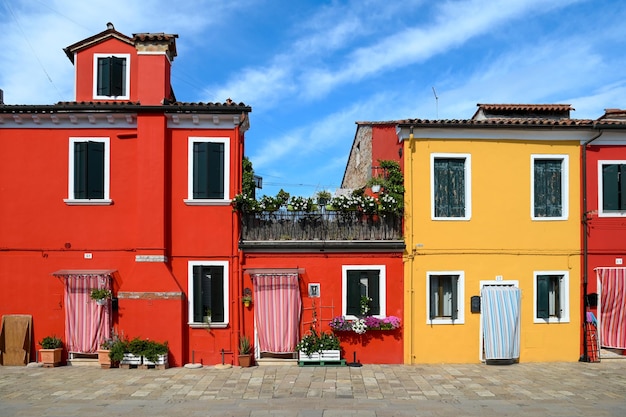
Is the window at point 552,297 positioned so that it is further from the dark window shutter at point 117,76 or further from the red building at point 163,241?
the dark window shutter at point 117,76

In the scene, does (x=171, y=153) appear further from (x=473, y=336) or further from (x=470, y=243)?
(x=473, y=336)

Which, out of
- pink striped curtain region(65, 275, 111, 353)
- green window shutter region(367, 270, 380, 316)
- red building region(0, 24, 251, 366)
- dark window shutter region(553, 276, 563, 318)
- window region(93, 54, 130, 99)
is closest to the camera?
pink striped curtain region(65, 275, 111, 353)

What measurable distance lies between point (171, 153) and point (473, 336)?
9.47 metres

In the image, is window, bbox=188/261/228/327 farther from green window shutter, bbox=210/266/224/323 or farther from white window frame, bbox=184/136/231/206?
white window frame, bbox=184/136/231/206

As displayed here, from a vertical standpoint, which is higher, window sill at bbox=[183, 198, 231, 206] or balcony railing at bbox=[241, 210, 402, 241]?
window sill at bbox=[183, 198, 231, 206]

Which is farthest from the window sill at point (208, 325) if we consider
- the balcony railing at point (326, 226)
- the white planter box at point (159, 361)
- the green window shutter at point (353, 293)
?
the green window shutter at point (353, 293)

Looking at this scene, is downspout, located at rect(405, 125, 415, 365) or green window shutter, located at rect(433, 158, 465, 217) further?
green window shutter, located at rect(433, 158, 465, 217)

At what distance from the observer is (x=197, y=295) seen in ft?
47.7

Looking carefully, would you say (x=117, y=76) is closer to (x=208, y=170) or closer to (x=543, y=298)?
(x=208, y=170)

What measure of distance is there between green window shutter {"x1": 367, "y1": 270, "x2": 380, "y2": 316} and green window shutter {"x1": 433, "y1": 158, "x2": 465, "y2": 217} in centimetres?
238

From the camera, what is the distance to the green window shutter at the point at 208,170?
48.3 feet

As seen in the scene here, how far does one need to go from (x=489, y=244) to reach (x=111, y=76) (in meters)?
11.6

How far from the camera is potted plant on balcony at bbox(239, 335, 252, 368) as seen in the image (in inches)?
554

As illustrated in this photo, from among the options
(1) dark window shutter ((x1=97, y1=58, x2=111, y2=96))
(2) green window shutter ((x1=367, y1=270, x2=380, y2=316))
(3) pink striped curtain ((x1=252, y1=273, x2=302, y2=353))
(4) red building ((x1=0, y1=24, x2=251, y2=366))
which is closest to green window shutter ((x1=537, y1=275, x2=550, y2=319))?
(2) green window shutter ((x1=367, y1=270, x2=380, y2=316))
